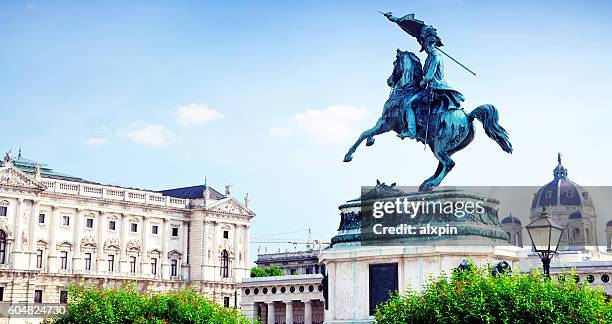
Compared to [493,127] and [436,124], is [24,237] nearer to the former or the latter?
[436,124]

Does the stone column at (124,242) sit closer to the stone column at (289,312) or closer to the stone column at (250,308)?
the stone column at (250,308)

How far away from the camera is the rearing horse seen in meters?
24.8

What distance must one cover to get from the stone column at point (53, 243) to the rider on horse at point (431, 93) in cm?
5885

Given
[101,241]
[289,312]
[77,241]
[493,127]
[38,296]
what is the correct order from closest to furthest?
[493,127]
[289,312]
[38,296]
[77,241]
[101,241]

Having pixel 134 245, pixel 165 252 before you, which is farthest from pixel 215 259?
pixel 134 245

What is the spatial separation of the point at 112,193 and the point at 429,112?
63.2 metres

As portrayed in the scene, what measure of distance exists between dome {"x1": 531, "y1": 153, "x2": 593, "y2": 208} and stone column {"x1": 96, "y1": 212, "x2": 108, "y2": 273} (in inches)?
1577

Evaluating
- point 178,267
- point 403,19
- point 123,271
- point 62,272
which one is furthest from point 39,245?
point 403,19

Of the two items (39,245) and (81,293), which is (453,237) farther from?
(39,245)

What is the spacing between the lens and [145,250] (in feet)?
284

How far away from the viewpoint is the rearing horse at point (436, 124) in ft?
81.2

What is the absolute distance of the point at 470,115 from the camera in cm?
2506

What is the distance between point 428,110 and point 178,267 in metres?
67.4

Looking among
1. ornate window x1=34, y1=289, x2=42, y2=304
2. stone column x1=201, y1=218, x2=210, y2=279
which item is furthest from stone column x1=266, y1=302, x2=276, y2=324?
stone column x1=201, y1=218, x2=210, y2=279
